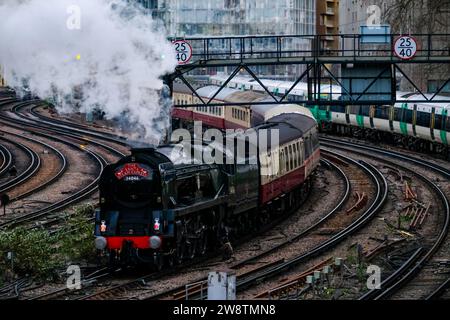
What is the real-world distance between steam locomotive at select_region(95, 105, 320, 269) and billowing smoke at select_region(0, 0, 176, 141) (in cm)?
209

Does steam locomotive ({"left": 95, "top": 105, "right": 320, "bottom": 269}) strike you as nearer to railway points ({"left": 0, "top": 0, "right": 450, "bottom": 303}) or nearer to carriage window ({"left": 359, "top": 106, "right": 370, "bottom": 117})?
railway points ({"left": 0, "top": 0, "right": 450, "bottom": 303})

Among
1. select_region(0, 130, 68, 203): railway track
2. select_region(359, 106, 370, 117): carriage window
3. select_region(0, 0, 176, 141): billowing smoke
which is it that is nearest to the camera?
select_region(0, 0, 176, 141): billowing smoke

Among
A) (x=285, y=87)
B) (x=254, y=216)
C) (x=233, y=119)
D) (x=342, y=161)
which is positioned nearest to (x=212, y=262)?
(x=254, y=216)

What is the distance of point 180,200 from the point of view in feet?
72.1

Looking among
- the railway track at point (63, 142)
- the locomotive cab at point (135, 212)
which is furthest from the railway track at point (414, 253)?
the railway track at point (63, 142)

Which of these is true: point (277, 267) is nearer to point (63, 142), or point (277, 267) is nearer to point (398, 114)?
point (398, 114)

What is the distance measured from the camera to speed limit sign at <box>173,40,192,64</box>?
91.1 feet

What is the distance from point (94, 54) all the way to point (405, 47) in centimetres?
1024

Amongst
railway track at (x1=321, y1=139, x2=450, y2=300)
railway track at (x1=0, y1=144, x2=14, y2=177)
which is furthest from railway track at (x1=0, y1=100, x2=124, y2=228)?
railway track at (x1=321, y1=139, x2=450, y2=300)

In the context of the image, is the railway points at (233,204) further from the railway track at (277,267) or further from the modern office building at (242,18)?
the modern office building at (242,18)

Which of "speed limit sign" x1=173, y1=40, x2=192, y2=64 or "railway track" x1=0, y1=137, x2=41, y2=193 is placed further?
"railway track" x1=0, y1=137, x2=41, y2=193

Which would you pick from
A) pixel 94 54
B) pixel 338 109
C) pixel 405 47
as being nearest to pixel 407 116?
pixel 338 109

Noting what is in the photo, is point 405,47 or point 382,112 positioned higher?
point 405,47

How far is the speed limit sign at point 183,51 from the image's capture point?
91.1 ft
